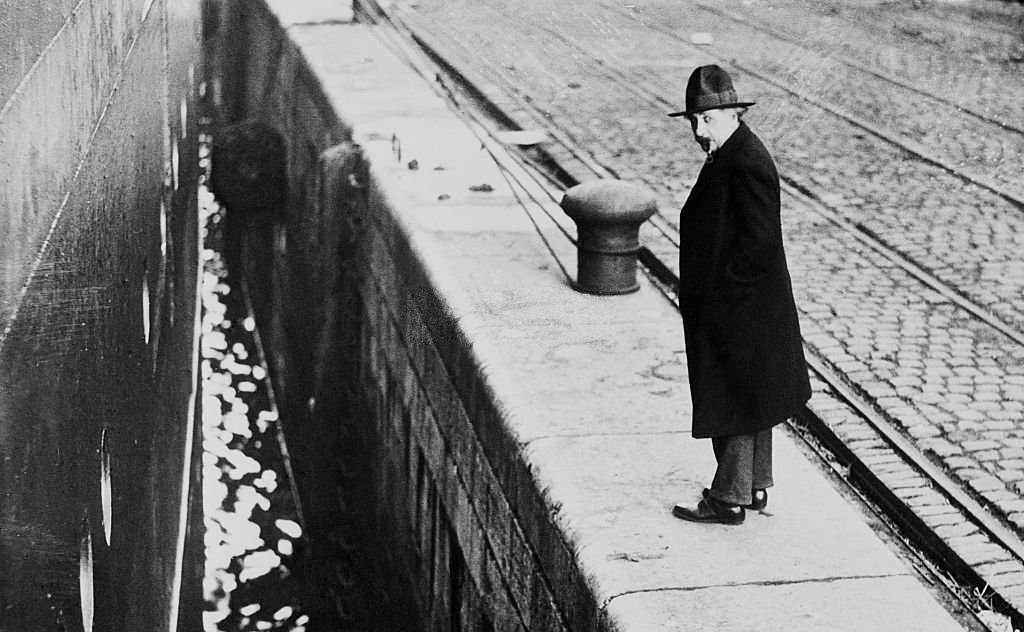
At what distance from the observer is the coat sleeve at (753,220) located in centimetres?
457

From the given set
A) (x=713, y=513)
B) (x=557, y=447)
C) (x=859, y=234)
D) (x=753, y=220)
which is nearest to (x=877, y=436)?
(x=557, y=447)

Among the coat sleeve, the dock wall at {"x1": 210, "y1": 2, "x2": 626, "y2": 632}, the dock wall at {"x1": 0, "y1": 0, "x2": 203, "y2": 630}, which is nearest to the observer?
the dock wall at {"x1": 0, "y1": 0, "x2": 203, "y2": 630}

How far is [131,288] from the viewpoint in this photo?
7438 millimetres

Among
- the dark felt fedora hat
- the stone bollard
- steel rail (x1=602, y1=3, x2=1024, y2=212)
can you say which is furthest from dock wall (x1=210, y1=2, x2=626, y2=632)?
steel rail (x1=602, y1=3, x2=1024, y2=212)

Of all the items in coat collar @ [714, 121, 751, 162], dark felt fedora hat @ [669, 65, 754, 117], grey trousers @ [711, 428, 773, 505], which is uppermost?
dark felt fedora hat @ [669, 65, 754, 117]

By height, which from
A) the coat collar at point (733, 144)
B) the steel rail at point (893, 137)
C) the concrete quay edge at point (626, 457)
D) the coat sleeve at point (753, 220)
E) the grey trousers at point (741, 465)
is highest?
the coat collar at point (733, 144)

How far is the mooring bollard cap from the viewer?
23.0 ft

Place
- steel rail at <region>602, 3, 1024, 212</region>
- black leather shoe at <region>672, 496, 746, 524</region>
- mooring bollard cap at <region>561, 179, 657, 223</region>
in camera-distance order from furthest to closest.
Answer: steel rail at <region>602, 3, 1024, 212</region> → mooring bollard cap at <region>561, 179, 657, 223</region> → black leather shoe at <region>672, 496, 746, 524</region>

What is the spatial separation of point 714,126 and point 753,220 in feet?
1.06

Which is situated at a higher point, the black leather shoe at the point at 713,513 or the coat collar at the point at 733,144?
the coat collar at the point at 733,144

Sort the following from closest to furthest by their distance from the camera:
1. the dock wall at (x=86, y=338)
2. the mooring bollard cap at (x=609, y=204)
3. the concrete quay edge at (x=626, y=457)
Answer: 1. the dock wall at (x=86, y=338)
2. the concrete quay edge at (x=626, y=457)
3. the mooring bollard cap at (x=609, y=204)

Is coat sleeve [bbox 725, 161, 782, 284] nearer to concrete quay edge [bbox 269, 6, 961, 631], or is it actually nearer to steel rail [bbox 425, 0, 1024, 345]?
concrete quay edge [bbox 269, 6, 961, 631]

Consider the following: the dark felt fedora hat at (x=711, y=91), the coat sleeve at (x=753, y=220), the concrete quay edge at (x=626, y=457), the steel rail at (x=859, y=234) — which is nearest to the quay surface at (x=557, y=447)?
the concrete quay edge at (x=626, y=457)

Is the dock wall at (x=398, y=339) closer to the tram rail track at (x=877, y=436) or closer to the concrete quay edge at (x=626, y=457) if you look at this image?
the concrete quay edge at (x=626, y=457)
